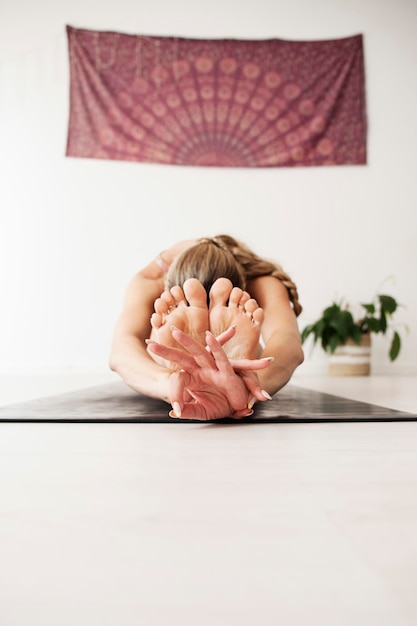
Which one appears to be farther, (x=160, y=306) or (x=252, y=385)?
(x=160, y=306)

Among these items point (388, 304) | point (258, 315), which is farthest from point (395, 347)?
point (258, 315)

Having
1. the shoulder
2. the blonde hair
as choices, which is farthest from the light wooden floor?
the shoulder

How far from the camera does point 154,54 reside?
379 cm

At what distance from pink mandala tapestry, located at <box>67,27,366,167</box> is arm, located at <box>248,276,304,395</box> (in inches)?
93.4

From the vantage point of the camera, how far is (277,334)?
4.43 feet

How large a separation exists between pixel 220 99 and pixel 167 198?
710mm

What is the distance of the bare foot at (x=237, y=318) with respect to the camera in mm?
1035

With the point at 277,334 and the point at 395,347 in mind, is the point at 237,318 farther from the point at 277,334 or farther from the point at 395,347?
the point at 395,347

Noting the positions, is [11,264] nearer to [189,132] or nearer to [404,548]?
[189,132]

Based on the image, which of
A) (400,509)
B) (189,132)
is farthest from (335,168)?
(400,509)

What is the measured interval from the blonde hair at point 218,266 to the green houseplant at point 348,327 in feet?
5.63

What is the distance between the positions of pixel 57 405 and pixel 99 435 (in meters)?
0.52

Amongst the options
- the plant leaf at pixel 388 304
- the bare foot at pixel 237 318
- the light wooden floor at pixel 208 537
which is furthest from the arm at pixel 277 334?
the plant leaf at pixel 388 304

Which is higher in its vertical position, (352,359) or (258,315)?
(258,315)
